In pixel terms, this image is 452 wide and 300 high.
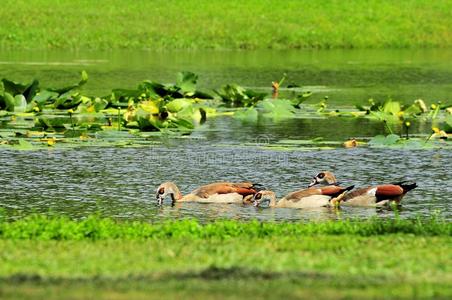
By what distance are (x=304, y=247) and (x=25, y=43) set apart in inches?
1865

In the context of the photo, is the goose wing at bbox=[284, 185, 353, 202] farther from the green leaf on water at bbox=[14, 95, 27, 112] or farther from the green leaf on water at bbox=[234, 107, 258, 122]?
the green leaf on water at bbox=[14, 95, 27, 112]

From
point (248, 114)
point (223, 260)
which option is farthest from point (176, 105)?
point (223, 260)

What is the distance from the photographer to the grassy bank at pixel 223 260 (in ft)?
31.9

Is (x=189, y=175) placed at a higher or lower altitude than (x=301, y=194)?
lower

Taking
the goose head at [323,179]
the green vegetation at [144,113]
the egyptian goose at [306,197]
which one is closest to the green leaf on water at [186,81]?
the green vegetation at [144,113]

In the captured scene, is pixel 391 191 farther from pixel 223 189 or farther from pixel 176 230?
pixel 176 230

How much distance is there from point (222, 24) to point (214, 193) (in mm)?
45194

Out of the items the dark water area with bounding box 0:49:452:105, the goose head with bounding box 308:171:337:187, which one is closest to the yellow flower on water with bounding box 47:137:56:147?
the goose head with bounding box 308:171:337:187

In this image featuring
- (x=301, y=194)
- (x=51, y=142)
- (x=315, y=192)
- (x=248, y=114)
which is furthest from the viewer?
(x=248, y=114)

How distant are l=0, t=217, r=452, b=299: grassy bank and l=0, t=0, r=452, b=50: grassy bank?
150 ft

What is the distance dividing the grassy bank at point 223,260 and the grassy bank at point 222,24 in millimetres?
45809

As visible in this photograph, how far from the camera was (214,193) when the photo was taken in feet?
59.7

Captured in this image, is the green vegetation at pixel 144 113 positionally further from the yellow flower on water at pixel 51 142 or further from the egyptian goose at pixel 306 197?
the egyptian goose at pixel 306 197

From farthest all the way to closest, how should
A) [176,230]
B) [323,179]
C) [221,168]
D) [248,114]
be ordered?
[248,114], [221,168], [323,179], [176,230]
